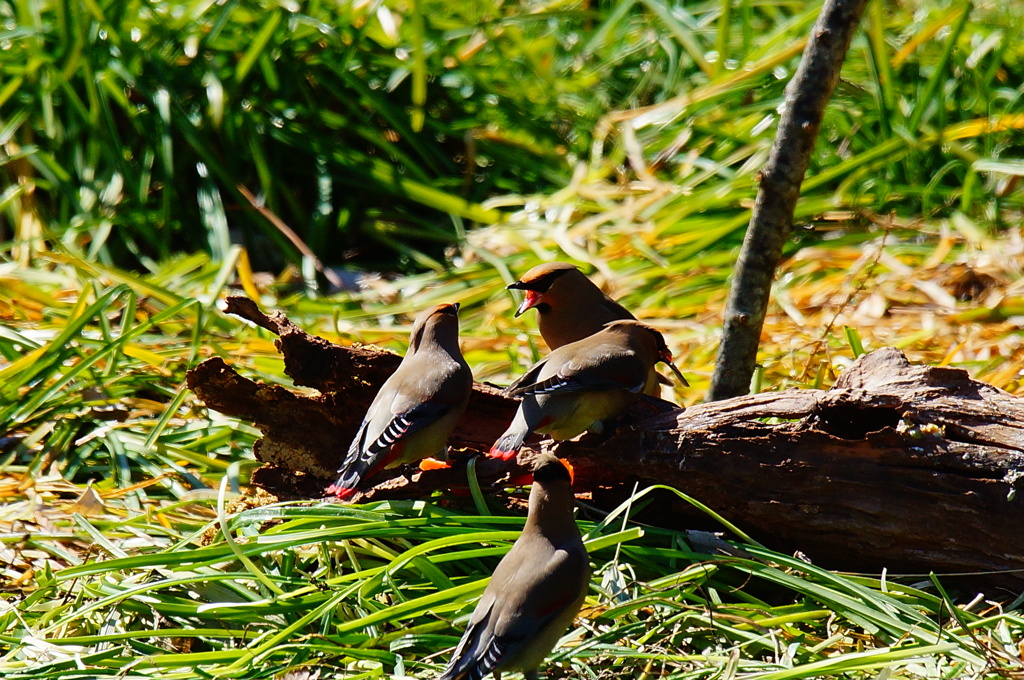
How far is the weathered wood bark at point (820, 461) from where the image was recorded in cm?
317

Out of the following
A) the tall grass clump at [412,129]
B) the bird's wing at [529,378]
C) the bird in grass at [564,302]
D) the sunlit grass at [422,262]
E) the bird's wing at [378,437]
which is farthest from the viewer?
the tall grass clump at [412,129]

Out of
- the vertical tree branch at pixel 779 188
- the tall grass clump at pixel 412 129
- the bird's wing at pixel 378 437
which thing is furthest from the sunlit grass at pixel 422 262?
the vertical tree branch at pixel 779 188

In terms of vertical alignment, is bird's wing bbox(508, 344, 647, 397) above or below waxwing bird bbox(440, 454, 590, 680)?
above

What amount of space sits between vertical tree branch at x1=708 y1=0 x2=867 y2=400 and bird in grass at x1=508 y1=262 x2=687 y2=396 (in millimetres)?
481

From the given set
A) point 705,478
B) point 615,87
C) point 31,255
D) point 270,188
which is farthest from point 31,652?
point 615,87

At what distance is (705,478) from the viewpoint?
3.39 metres

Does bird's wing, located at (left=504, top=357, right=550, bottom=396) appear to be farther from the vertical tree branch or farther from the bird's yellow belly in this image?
the vertical tree branch

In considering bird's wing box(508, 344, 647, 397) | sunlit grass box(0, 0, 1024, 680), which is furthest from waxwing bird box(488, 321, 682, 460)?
sunlit grass box(0, 0, 1024, 680)

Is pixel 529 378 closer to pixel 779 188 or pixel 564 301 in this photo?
pixel 564 301

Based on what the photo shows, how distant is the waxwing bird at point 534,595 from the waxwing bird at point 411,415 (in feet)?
1.63

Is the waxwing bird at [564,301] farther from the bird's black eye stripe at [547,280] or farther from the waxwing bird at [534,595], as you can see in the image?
the waxwing bird at [534,595]

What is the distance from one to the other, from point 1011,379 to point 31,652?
3482 millimetres

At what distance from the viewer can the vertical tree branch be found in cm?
366

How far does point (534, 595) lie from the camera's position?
9.18 ft
